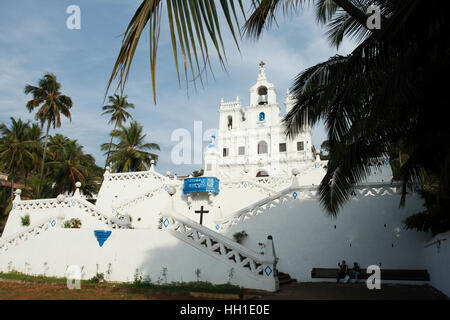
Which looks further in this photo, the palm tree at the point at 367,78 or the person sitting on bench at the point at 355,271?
the person sitting on bench at the point at 355,271

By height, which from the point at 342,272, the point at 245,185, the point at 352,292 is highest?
the point at 245,185

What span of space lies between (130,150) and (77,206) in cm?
2010

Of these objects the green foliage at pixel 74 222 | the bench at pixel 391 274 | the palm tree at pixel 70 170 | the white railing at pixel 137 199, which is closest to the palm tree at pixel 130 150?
the palm tree at pixel 70 170

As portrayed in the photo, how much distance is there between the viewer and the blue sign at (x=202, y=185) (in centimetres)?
2161

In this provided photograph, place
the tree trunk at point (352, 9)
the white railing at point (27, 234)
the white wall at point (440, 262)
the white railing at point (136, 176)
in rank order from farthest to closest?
the white railing at point (136, 176) → the white railing at point (27, 234) → the white wall at point (440, 262) → the tree trunk at point (352, 9)

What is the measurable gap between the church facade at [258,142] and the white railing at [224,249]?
27.6 meters

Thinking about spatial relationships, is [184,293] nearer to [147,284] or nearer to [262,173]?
[147,284]

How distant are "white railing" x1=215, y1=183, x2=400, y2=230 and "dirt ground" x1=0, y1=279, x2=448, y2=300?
367 cm

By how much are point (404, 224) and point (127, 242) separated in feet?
34.2

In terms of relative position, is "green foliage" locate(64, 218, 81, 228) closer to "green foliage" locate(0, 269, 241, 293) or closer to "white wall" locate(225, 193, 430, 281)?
"green foliage" locate(0, 269, 241, 293)

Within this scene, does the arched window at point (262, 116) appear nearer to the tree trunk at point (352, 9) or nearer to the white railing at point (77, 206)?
the white railing at point (77, 206)

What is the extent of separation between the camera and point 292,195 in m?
13.9

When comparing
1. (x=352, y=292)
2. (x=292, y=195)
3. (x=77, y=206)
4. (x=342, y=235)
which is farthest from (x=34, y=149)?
(x=352, y=292)

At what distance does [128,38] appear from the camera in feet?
5.57
